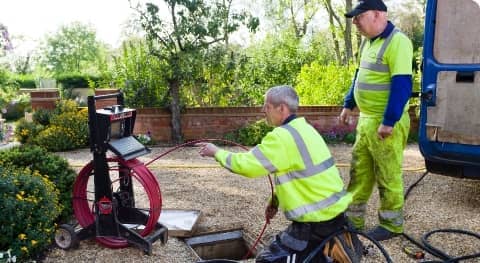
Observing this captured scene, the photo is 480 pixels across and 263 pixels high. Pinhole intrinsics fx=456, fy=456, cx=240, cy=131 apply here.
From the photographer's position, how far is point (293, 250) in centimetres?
237

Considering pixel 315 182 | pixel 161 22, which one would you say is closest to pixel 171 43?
pixel 161 22

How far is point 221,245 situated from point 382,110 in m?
1.71

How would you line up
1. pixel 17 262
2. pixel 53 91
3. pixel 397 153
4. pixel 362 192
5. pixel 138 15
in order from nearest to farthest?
pixel 17 262 → pixel 397 153 → pixel 362 192 → pixel 138 15 → pixel 53 91

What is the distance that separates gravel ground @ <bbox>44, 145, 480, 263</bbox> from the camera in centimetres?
348

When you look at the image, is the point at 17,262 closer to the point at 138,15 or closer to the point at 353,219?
the point at 353,219

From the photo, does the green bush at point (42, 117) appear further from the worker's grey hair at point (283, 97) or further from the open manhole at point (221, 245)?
the worker's grey hair at point (283, 97)

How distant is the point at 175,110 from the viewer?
8.09 meters

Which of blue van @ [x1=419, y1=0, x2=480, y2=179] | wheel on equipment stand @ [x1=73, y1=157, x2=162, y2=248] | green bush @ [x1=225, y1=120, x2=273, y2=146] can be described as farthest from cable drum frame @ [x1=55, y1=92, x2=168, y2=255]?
green bush @ [x1=225, y1=120, x2=273, y2=146]

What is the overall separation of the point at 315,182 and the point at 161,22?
6.25m

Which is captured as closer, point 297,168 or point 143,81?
point 297,168

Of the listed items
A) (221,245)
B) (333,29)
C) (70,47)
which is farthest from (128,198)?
(70,47)

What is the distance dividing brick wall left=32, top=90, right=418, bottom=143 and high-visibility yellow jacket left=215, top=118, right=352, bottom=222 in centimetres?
594

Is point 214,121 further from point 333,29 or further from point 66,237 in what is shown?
point 333,29

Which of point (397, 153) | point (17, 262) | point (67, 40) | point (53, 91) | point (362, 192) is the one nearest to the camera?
point (17, 262)
